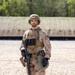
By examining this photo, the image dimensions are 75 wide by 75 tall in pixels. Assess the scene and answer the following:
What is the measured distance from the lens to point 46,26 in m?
26.4

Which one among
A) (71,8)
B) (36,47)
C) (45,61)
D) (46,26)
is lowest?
(71,8)

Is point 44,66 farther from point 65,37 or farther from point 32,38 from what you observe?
point 65,37

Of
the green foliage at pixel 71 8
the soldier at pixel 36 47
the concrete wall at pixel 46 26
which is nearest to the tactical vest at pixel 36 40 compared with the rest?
the soldier at pixel 36 47

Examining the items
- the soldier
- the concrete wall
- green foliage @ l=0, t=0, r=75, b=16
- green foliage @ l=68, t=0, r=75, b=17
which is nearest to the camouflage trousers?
the soldier

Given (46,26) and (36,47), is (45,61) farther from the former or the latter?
(46,26)

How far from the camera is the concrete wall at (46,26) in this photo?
25109 millimetres

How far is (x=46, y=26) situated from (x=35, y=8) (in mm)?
19511

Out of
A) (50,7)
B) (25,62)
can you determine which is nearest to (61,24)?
(50,7)

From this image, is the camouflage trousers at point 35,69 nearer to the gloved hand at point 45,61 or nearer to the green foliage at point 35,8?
the gloved hand at point 45,61

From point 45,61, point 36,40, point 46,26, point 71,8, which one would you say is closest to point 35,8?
point 71,8

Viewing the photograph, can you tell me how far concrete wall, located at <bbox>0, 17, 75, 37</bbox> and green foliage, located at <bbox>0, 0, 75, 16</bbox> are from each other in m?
16.6

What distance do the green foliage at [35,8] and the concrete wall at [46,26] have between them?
54.5 ft

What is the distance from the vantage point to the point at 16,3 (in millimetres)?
45406

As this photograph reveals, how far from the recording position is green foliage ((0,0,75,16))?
4444cm
